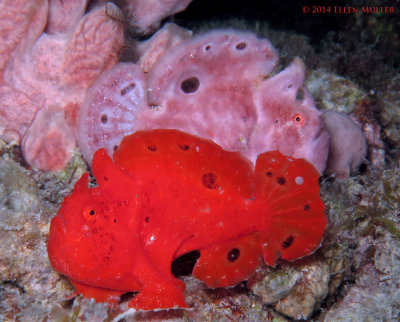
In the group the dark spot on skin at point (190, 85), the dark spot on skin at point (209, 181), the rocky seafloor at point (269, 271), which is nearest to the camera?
the dark spot on skin at point (209, 181)

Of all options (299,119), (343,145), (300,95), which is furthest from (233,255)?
(343,145)

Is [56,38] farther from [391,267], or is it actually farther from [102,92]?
[391,267]

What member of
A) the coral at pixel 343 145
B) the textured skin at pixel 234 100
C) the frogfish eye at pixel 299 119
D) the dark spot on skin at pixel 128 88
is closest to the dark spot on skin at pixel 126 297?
the textured skin at pixel 234 100

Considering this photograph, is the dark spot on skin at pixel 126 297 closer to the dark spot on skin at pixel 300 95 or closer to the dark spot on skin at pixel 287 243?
the dark spot on skin at pixel 287 243

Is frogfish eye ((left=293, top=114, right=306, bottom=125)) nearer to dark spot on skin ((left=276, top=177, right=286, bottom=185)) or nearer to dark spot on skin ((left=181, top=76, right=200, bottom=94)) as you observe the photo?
dark spot on skin ((left=276, top=177, right=286, bottom=185))

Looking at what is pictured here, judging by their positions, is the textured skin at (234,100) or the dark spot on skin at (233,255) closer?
the dark spot on skin at (233,255)

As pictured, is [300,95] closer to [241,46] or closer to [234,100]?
[234,100]

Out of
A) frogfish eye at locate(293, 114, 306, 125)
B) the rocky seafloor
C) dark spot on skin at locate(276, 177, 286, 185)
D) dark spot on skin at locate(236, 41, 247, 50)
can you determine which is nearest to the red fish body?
dark spot on skin at locate(276, 177, 286, 185)
